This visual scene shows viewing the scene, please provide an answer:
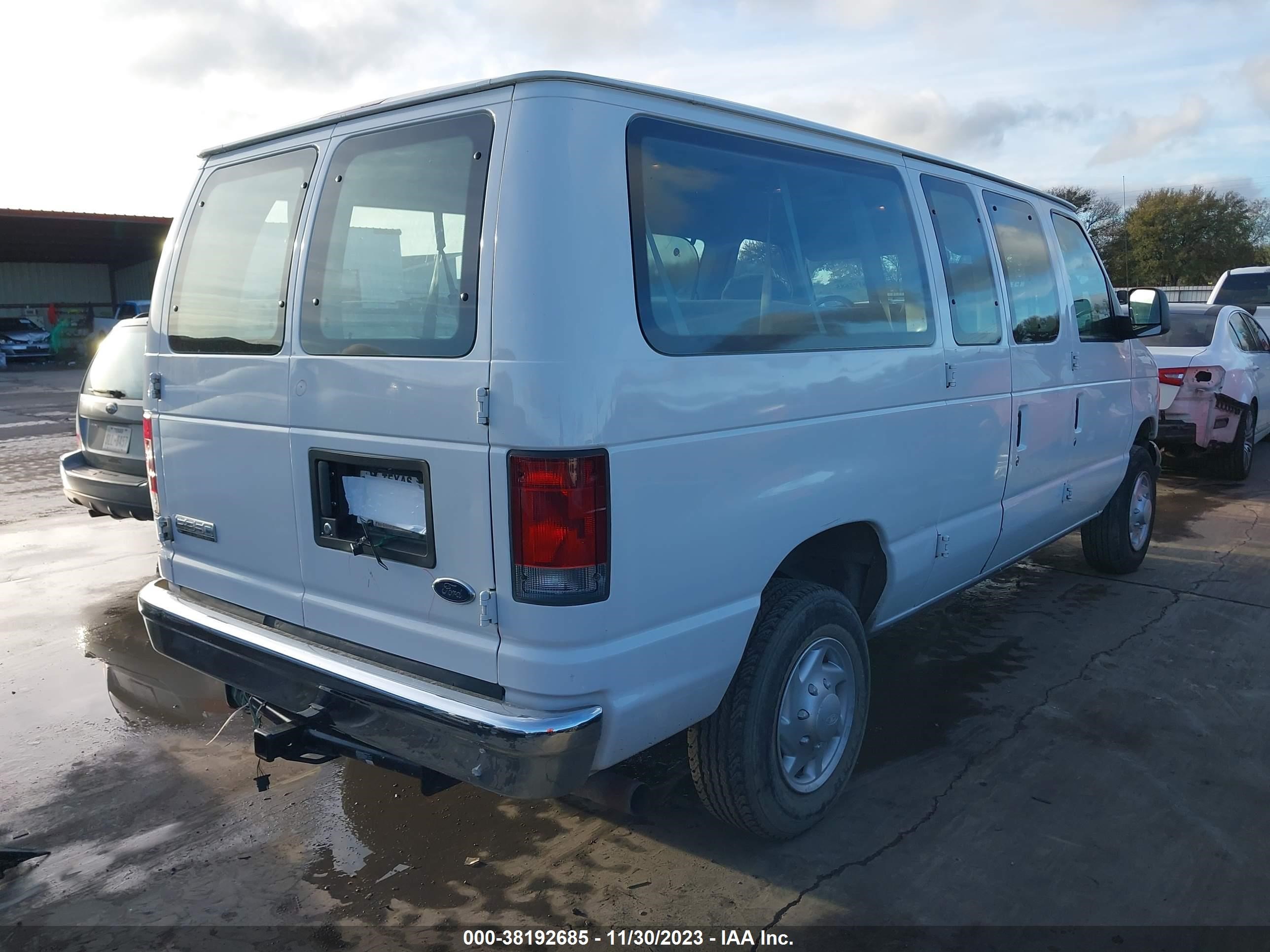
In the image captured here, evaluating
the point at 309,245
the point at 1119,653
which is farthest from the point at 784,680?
the point at 1119,653

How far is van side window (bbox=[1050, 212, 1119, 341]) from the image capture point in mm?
5082

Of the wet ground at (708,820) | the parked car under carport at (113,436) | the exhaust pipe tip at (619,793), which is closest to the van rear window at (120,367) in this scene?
the parked car under carport at (113,436)

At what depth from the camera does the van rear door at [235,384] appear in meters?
3.04

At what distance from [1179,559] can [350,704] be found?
6167 millimetres

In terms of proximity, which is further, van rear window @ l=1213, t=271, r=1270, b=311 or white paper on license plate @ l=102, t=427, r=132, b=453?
van rear window @ l=1213, t=271, r=1270, b=311

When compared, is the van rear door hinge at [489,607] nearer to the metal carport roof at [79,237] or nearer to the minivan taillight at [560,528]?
the minivan taillight at [560,528]

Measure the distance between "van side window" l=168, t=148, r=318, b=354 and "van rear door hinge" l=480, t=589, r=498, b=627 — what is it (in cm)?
113

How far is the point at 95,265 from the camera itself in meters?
37.0

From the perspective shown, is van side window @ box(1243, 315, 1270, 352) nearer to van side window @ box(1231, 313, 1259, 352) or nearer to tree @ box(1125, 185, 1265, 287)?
van side window @ box(1231, 313, 1259, 352)

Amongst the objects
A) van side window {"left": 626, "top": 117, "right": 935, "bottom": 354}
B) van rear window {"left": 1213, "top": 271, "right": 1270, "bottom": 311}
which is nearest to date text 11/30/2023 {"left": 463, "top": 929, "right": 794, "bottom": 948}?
van side window {"left": 626, "top": 117, "right": 935, "bottom": 354}

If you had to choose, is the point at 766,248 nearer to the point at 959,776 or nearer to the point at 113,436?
the point at 959,776

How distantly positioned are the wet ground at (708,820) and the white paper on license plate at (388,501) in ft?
3.97

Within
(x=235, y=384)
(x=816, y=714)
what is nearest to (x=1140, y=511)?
(x=816, y=714)

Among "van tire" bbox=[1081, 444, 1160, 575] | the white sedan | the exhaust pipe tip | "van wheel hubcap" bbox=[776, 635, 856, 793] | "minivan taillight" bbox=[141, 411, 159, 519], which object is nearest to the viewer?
the exhaust pipe tip
